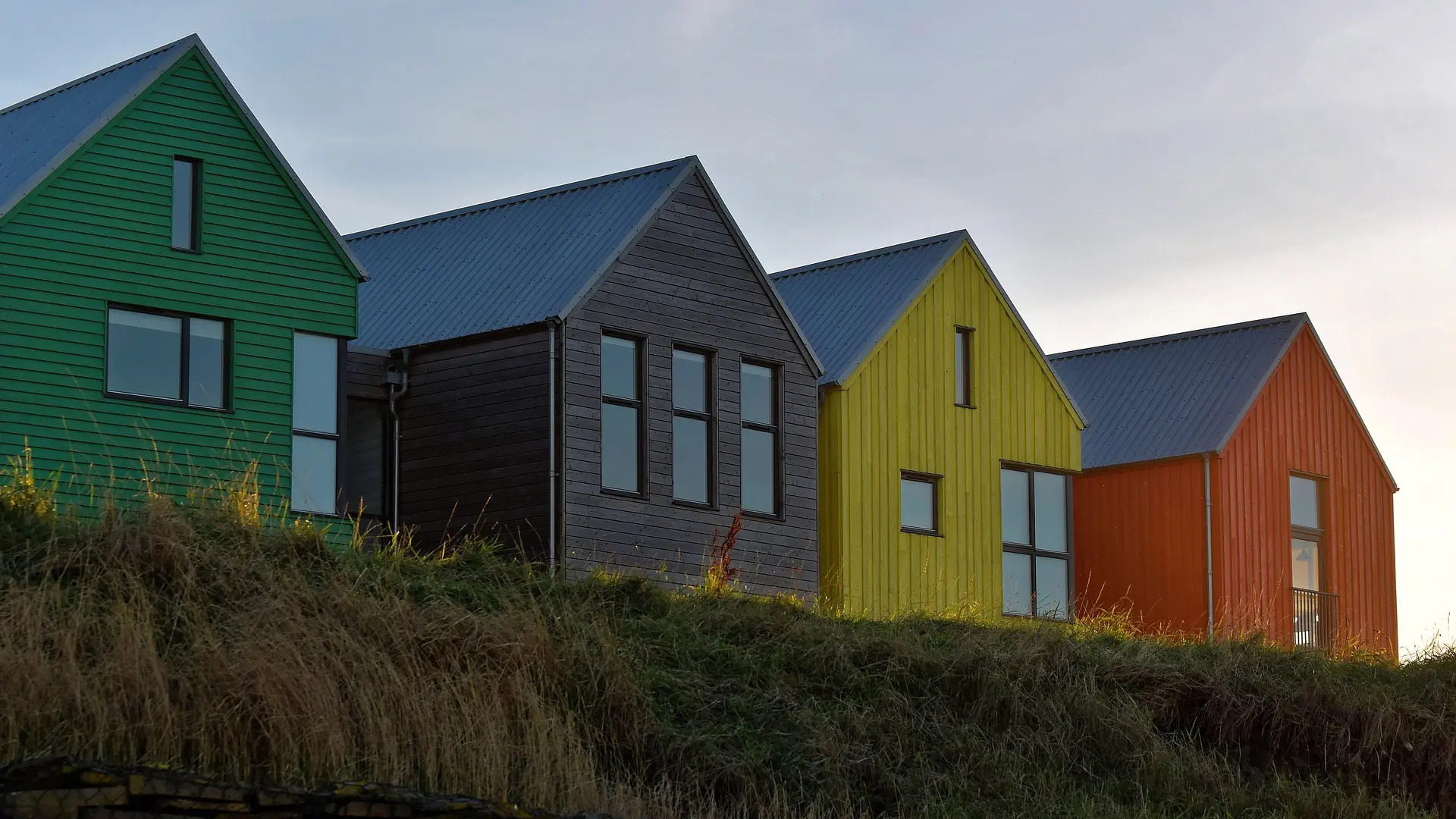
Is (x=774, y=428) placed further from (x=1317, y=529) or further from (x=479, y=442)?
(x=1317, y=529)

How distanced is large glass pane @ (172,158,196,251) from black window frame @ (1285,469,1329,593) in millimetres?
18425

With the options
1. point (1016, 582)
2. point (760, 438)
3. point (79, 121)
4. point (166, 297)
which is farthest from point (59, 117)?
point (1016, 582)

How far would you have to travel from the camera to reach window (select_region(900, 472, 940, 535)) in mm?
29500

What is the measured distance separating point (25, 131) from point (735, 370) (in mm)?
9090

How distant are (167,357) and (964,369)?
12.3 meters

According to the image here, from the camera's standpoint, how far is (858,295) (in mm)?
30938

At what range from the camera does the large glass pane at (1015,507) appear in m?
30.9

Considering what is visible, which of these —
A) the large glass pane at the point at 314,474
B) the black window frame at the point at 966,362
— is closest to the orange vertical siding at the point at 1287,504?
the black window frame at the point at 966,362

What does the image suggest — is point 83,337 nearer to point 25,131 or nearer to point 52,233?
point 52,233

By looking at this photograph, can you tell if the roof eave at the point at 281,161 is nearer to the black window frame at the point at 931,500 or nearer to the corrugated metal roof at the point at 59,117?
the corrugated metal roof at the point at 59,117

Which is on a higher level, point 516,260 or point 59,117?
point 59,117

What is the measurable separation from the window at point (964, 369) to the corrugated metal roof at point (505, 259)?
5.81m

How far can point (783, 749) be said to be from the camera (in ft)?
62.1

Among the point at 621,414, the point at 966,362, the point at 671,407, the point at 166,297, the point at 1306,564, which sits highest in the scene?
the point at 966,362
